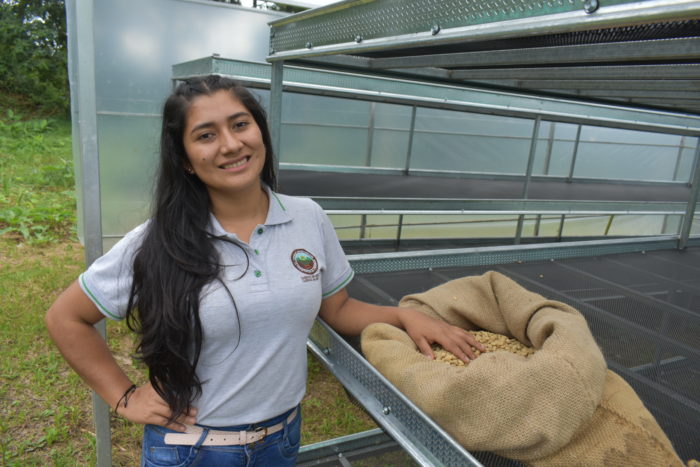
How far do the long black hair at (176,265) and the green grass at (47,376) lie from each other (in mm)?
1701

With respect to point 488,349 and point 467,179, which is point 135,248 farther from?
point 467,179

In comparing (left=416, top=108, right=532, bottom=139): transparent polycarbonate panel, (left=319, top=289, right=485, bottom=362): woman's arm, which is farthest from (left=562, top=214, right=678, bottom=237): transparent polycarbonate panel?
(left=319, top=289, right=485, bottom=362): woman's arm

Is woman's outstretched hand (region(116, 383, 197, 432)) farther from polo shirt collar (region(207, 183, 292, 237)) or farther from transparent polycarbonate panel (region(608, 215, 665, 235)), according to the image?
transparent polycarbonate panel (region(608, 215, 665, 235))

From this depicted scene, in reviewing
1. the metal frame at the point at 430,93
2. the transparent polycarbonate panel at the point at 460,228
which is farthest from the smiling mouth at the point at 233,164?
the transparent polycarbonate panel at the point at 460,228

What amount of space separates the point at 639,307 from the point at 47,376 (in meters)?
3.19

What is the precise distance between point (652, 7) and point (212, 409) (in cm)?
108

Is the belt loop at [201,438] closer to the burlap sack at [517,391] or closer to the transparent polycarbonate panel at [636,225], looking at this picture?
the burlap sack at [517,391]

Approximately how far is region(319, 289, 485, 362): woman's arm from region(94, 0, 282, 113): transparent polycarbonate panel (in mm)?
4134

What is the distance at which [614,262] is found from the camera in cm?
258

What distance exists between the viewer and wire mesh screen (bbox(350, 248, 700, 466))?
4.07ft

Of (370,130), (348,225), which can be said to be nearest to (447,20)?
(370,130)

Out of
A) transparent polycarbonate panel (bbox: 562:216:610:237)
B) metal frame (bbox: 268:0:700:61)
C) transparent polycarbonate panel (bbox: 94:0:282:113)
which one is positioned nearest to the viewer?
metal frame (bbox: 268:0:700:61)

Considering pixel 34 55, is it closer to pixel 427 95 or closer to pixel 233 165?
pixel 427 95

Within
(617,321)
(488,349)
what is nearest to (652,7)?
(488,349)
